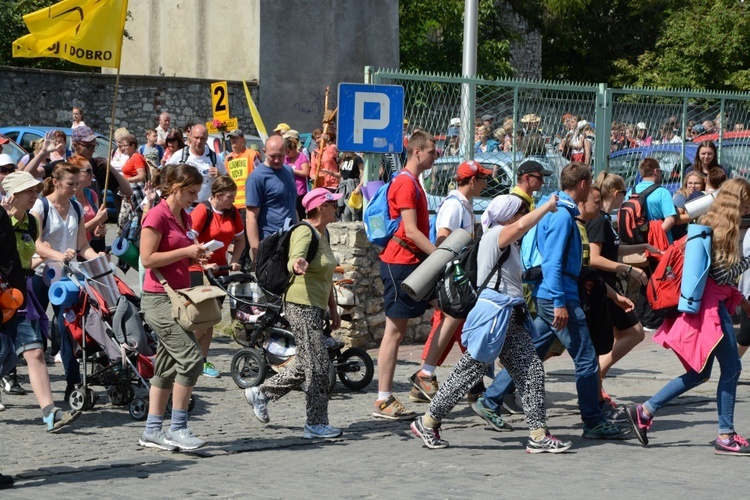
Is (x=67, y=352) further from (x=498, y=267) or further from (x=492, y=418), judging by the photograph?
(x=498, y=267)

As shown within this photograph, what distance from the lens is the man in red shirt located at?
9375 mm

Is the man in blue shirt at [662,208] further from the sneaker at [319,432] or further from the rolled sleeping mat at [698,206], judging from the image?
the sneaker at [319,432]

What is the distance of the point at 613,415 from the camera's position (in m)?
9.16

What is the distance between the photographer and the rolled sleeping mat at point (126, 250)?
34.5 ft

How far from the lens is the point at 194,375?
26.4ft

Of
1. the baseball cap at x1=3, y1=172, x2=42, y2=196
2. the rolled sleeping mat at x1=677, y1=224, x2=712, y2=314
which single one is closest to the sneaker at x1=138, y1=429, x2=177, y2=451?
the baseball cap at x1=3, y1=172, x2=42, y2=196

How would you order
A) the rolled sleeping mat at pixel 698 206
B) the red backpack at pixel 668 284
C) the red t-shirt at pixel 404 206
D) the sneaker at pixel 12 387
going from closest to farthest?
the red backpack at pixel 668 284 < the red t-shirt at pixel 404 206 < the sneaker at pixel 12 387 < the rolled sleeping mat at pixel 698 206

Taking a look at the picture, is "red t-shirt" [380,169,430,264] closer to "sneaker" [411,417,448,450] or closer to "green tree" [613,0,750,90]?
"sneaker" [411,417,448,450]

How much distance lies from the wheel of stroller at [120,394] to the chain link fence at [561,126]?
159 inches

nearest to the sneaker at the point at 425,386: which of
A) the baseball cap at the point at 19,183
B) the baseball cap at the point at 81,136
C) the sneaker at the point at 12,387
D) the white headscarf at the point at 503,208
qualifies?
the white headscarf at the point at 503,208

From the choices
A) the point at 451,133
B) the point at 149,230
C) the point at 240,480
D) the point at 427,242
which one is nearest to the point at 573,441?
the point at 427,242

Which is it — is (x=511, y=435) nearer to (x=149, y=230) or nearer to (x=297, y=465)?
(x=297, y=465)

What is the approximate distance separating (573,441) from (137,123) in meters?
22.3

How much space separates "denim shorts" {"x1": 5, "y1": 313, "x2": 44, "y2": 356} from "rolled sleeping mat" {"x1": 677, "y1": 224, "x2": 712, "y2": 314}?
167 inches
